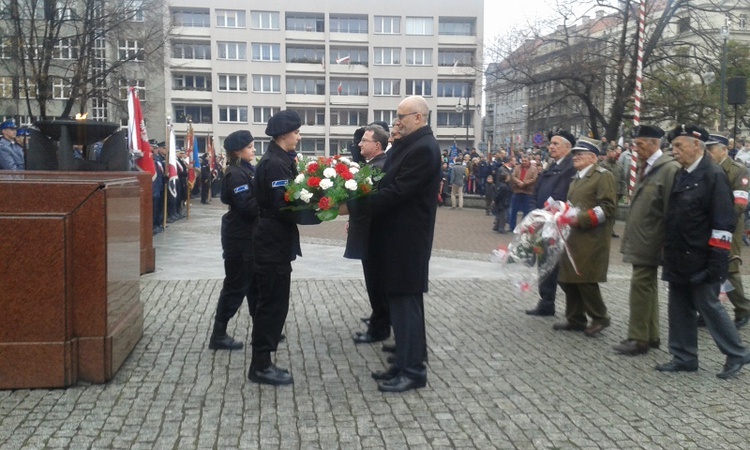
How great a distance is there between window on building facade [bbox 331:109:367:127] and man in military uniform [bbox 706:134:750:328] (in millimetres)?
75002

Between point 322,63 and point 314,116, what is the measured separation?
5452mm

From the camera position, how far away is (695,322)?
21.8ft

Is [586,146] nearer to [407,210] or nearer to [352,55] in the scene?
[407,210]

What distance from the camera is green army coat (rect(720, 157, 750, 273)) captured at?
8.23 meters

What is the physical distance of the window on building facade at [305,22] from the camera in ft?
269

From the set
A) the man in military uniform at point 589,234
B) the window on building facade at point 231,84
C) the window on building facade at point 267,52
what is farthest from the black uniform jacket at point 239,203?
the window on building facade at point 267,52

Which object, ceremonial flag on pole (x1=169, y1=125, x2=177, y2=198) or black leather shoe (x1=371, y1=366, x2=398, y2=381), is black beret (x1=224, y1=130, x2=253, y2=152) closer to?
black leather shoe (x1=371, y1=366, x2=398, y2=381)

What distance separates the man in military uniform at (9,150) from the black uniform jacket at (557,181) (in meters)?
9.98

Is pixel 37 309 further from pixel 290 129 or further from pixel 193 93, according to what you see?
pixel 193 93

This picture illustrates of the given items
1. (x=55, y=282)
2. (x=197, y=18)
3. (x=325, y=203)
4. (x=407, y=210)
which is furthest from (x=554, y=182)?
(x=197, y=18)

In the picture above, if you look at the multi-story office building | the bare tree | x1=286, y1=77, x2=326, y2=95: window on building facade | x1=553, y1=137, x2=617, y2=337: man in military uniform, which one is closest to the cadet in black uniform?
x1=553, y1=137, x2=617, y2=337: man in military uniform

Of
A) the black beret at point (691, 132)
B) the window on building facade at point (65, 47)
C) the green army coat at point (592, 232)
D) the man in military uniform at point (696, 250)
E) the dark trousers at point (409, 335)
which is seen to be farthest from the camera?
the window on building facade at point (65, 47)

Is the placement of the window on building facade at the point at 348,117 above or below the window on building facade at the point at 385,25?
below

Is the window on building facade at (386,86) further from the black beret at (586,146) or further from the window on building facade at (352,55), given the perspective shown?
the black beret at (586,146)
